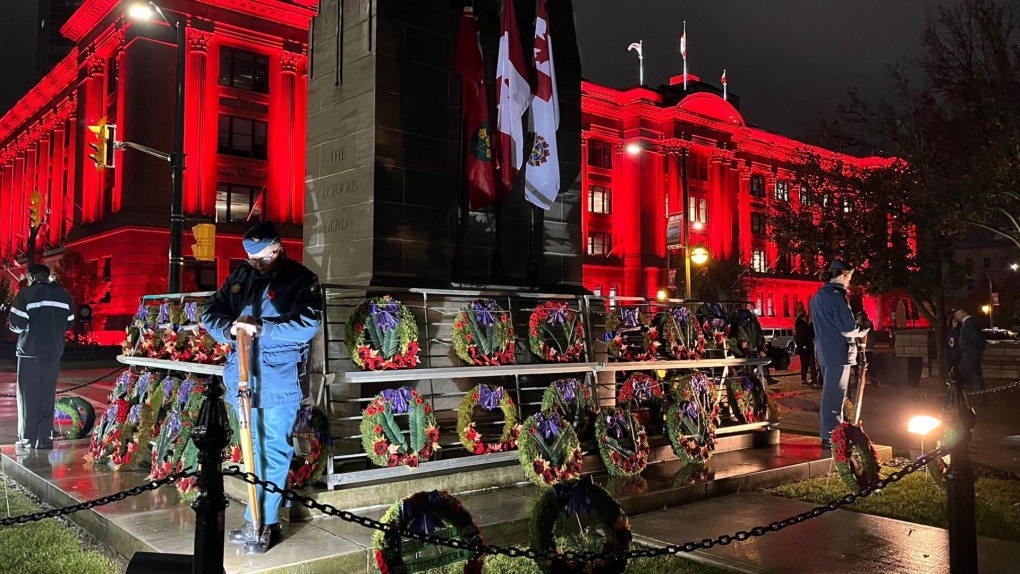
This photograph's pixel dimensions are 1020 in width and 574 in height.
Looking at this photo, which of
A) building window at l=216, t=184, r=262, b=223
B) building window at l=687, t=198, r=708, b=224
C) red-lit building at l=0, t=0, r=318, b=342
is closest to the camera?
red-lit building at l=0, t=0, r=318, b=342

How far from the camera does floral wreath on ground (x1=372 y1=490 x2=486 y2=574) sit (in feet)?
16.2

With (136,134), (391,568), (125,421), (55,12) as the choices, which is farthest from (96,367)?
(55,12)

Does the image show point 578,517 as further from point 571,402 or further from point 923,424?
point 923,424

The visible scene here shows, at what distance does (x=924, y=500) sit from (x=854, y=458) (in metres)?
0.72

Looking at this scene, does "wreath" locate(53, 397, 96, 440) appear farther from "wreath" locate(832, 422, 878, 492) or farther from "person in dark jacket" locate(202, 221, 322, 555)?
"wreath" locate(832, 422, 878, 492)

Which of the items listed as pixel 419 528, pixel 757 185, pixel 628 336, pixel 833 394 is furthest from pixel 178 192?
pixel 757 185

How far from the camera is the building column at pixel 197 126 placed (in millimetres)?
47719

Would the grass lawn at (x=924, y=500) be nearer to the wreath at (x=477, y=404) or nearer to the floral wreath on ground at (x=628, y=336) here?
the floral wreath on ground at (x=628, y=336)

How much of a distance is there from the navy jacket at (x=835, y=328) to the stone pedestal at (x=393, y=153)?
138 inches

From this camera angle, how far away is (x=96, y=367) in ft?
106

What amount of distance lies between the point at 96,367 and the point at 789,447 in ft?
98.1

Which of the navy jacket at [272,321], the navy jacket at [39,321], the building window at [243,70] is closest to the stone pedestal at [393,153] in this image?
the navy jacket at [272,321]

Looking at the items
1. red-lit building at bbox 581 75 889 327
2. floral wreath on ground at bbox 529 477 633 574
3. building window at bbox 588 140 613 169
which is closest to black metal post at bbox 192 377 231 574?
floral wreath on ground at bbox 529 477 633 574

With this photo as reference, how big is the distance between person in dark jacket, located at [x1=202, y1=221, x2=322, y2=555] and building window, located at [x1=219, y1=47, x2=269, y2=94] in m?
48.3
